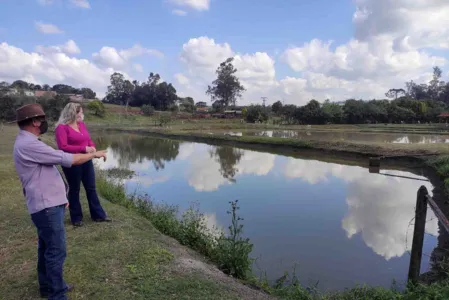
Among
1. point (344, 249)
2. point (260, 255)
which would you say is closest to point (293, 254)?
point (260, 255)

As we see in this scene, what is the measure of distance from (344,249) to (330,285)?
4.92 ft

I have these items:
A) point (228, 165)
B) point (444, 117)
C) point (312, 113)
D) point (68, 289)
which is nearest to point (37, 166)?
point (68, 289)

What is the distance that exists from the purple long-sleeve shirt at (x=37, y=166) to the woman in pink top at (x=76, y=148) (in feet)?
4.06

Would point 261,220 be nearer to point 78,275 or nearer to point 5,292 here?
point 78,275

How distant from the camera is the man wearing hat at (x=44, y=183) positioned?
2.60 m

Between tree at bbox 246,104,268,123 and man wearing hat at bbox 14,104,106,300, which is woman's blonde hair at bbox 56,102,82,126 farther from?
tree at bbox 246,104,268,123

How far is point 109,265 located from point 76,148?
1.56 meters

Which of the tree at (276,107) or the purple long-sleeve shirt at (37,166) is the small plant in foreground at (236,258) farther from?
the tree at (276,107)

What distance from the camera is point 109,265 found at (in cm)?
368

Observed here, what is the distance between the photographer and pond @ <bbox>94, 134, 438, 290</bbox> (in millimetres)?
5617

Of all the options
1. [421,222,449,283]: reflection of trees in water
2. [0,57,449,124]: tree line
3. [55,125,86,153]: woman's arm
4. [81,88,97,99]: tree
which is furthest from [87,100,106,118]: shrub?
[421,222,449,283]: reflection of trees in water

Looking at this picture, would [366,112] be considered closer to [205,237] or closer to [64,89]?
[205,237]

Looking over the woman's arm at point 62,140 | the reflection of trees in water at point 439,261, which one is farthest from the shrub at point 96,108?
the reflection of trees in water at point 439,261

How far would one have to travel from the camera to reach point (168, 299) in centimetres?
304
